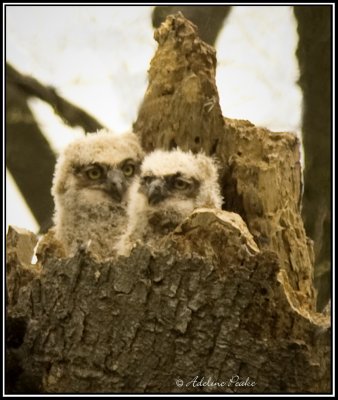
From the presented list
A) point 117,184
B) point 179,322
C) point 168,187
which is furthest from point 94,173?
point 179,322

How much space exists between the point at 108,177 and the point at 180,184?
1.15 ft

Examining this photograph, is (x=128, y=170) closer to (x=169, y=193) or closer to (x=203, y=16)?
(x=169, y=193)

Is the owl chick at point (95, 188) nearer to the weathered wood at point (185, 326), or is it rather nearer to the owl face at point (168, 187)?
the owl face at point (168, 187)

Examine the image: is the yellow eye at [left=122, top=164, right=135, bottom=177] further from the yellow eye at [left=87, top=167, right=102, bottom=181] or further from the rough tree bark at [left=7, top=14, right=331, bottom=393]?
the rough tree bark at [left=7, top=14, right=331, bottom=393]

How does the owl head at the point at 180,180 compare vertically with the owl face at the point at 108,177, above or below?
below

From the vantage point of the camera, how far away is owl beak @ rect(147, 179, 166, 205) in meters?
2.70

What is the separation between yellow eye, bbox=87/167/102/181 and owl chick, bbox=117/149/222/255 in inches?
11.0

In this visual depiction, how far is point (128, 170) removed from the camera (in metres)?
3.01

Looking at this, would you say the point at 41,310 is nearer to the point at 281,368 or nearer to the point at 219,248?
the point at 219,248

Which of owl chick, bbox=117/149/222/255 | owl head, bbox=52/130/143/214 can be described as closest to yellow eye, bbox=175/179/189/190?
owl chick, bbox=117/149/222/255

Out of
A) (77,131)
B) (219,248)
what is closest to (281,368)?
(219,248)

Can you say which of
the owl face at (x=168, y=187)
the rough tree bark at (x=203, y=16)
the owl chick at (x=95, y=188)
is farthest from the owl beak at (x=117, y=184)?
the rough tree bark at (x=203, y=16)

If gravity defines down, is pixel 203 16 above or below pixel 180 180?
above

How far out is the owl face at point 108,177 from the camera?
2959mm
